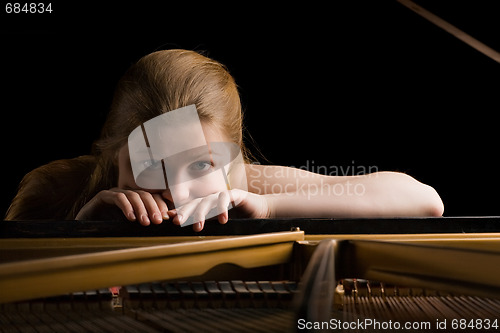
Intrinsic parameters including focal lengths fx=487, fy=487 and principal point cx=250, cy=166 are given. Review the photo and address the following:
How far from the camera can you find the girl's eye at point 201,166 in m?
1.34

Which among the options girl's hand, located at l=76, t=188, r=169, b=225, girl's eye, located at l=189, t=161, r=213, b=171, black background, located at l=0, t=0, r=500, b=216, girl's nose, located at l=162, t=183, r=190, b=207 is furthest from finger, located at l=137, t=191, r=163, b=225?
black background, located at l=0, t=0, r=500, b=216

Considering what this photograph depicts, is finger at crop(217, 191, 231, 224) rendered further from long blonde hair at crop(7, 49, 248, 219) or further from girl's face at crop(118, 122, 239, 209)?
long blonde hair at crop(7, 49, 248, 219)

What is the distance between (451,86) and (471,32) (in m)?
0.57

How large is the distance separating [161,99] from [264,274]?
2.29 feet

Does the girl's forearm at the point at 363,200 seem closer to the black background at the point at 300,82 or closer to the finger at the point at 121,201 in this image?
the finger at the point at 121,201

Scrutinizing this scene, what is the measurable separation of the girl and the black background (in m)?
0.73

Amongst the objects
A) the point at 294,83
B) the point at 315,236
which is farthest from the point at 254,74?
the point at 315,236

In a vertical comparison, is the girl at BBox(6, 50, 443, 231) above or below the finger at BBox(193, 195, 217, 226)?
above

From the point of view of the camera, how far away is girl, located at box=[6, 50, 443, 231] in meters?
1.32

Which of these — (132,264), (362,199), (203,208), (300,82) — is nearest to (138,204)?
(203,208)

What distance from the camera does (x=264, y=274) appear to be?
3.38 feet

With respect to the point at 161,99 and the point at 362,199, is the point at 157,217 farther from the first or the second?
the point at 362,199

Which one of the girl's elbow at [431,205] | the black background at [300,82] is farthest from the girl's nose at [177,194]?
the black background at [300,82]

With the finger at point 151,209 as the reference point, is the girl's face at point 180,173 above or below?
above
